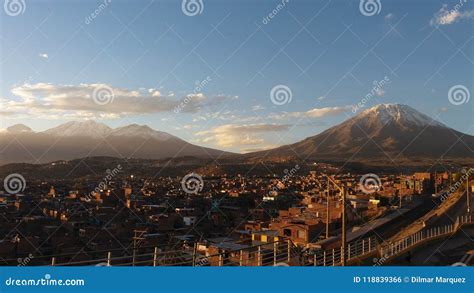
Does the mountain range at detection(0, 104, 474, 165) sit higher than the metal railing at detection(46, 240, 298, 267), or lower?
higher

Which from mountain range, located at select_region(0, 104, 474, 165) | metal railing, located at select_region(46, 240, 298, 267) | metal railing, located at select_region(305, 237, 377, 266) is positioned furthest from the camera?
mountain range, located at select_region(0, 104, 474, 165)

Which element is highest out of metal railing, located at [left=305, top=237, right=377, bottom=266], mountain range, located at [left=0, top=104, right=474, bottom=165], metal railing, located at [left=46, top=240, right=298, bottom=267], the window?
mountain range, located at [left=0, top=104, right=474, bottom=165]

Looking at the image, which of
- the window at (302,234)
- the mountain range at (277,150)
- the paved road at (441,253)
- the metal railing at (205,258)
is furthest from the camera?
the mountain range at (277,150)

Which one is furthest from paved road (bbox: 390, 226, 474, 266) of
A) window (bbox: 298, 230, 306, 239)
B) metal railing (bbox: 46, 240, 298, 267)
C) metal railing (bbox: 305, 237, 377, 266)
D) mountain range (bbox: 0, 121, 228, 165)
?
mountain range (bbox: 0, 121, 228, 165)

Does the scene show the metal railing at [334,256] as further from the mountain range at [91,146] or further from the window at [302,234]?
the mountain range at [91,146]

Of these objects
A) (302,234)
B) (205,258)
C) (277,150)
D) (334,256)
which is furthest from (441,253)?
(277,150)

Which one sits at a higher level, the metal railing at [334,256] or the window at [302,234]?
the metal railing at [334,256]

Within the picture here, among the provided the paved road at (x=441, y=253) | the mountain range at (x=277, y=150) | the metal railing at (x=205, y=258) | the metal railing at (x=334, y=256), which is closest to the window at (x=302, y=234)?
the paved road at (x=441, y=253)

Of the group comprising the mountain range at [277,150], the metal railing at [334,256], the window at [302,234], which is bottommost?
the window at [302,234]

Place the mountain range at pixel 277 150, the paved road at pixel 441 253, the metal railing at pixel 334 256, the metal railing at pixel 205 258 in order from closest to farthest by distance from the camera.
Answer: the metal railing at pixel 205 258 < the metal railing at pixel 334 256 < the paved road at pixel 441 253 < the mountain range at pixel 277 150

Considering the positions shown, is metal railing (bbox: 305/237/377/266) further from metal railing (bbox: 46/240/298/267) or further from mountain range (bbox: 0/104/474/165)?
mountain range (bbox: 0/104/474/165)

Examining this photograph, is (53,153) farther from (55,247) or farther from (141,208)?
(55,247)

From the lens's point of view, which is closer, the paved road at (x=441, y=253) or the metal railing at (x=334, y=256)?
the metal railing at (x=334, y=256)

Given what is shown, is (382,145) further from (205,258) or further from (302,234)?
(205,258)
